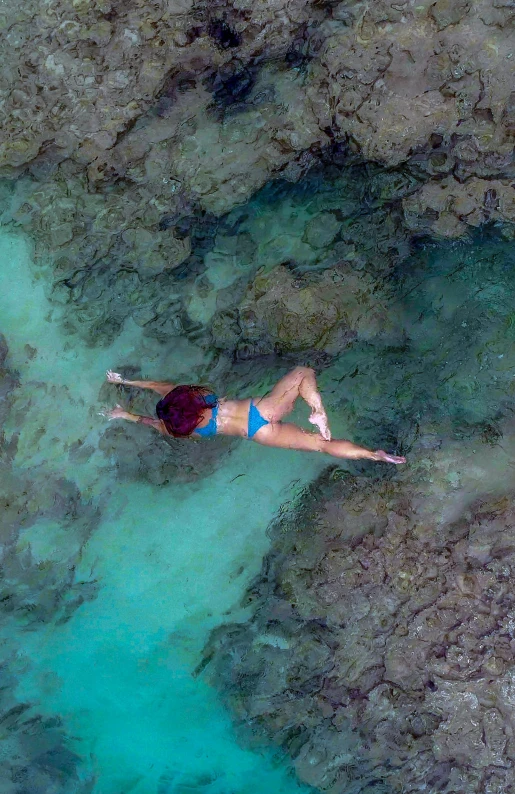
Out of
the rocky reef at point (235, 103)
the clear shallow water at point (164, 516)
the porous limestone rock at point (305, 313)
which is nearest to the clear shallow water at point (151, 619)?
the clear shallow water at point (164, 516)

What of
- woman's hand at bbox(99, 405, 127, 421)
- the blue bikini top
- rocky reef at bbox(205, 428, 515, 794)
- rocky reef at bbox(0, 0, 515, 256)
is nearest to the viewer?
rocky reef at bbox(0, 0, 515, 256)

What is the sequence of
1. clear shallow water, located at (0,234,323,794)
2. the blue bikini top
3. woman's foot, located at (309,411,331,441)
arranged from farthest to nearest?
clear shallow water, located at (0,234,323,794) < the blue bikini top < woman's foot, located at (309,411,331,441)

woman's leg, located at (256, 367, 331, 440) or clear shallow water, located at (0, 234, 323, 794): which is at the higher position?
woman's leg, located at (256, 367, 331, 440)

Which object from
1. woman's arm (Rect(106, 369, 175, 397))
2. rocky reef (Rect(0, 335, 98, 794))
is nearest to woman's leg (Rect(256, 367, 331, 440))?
woman's arm (Rect(106, 369, 175, 397))

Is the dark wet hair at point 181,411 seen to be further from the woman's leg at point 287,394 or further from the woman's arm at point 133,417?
the woman's leg at point 287,394

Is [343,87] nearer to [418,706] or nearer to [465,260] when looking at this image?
[465,260]

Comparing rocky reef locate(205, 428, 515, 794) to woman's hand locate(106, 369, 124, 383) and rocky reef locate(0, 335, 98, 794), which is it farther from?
woman's hand locate(106, 369, 124, 383)
